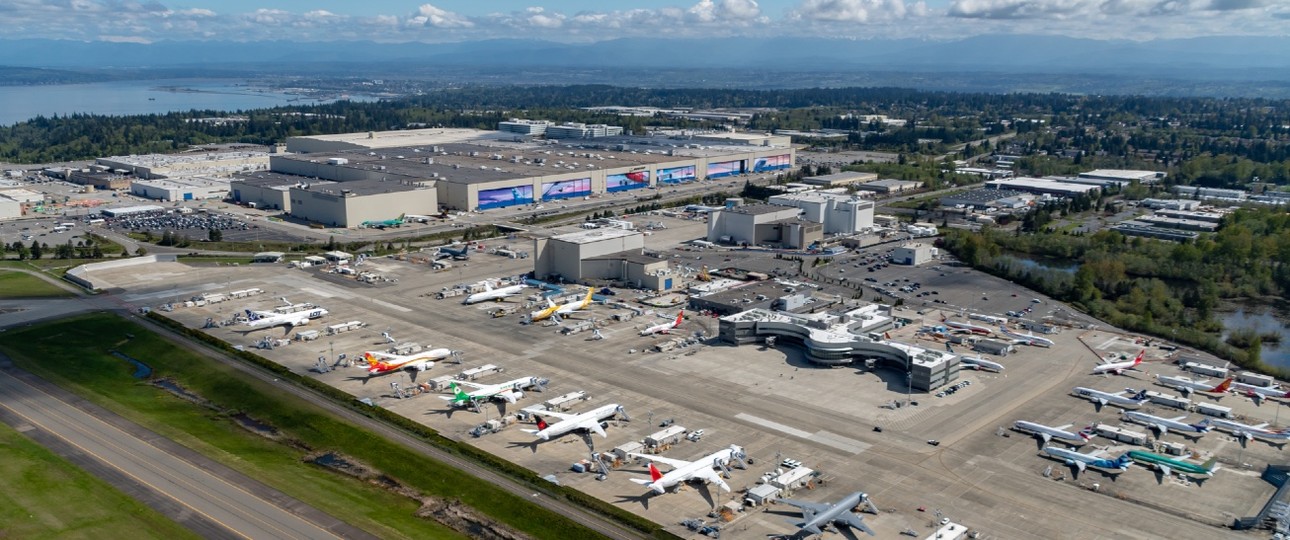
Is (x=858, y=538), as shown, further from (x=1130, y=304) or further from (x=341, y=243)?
(x=341, y=243)

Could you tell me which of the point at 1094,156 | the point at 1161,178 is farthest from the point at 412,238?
the point at 1094,156

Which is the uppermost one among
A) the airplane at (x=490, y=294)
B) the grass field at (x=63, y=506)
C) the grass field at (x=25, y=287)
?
the airplane at (x=490, y=294)

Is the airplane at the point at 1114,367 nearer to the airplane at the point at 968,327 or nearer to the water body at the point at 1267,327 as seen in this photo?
the airplane at the point at 968,327

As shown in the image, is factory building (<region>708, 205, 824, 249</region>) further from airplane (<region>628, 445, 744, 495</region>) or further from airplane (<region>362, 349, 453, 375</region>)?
airplane (<region>628, 445, 744, 495</region>)

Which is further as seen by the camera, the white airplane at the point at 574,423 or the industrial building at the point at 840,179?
the industrial building at the point at 840,179

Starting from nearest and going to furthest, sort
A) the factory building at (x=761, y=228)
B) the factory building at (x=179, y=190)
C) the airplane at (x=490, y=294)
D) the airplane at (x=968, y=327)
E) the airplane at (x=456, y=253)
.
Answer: the airplane at (x=968, y=327) < the airplane at (x=490, y=294) < the airplane at (x=456, y=253) < the factory building at (x=761, y=228) < the factory building at (x=179, y=190)

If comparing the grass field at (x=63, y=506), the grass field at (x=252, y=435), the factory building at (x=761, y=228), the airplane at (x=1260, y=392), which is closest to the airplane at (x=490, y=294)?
the grass field at (x=252, y=435)

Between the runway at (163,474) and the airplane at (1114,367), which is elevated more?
the airplane at (1114,367)

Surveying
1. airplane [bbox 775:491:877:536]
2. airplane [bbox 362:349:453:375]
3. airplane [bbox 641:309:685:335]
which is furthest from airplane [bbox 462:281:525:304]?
airplane [bbox 775:491:877:536]
